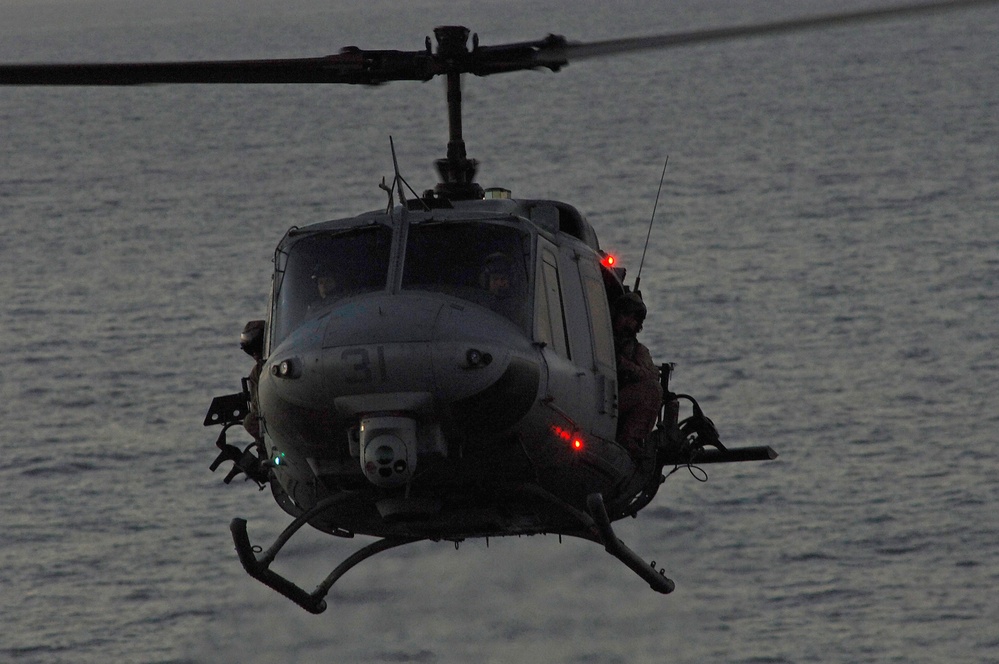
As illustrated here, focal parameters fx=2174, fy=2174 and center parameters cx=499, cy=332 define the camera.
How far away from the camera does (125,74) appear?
21.8m

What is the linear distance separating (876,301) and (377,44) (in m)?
86.7

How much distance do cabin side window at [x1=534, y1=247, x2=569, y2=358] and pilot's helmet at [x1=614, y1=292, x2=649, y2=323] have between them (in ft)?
7.13

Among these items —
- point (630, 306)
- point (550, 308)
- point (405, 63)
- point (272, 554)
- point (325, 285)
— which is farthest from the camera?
point (630, 306)

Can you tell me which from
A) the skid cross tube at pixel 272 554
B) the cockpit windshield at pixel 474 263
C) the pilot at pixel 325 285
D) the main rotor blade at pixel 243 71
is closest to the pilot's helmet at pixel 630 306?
the cockpit windshield at pixel 474 263

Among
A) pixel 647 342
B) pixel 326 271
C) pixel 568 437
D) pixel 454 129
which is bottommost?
pixel 647 342

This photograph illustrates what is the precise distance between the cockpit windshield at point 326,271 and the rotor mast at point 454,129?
266 cm

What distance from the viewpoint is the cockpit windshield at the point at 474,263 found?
22172 mm

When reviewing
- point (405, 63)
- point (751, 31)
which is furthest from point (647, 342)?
point (751, 31)

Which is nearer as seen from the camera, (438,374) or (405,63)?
(438,374)

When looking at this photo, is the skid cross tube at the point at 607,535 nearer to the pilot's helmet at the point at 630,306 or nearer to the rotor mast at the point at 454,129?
the pilot's helmet at the point at 630,306

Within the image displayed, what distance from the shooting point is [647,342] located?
8125cm

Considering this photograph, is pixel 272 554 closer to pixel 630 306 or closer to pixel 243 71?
pixel 243 71

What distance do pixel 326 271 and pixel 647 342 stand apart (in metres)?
59.0

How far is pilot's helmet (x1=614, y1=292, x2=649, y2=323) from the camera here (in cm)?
2558
